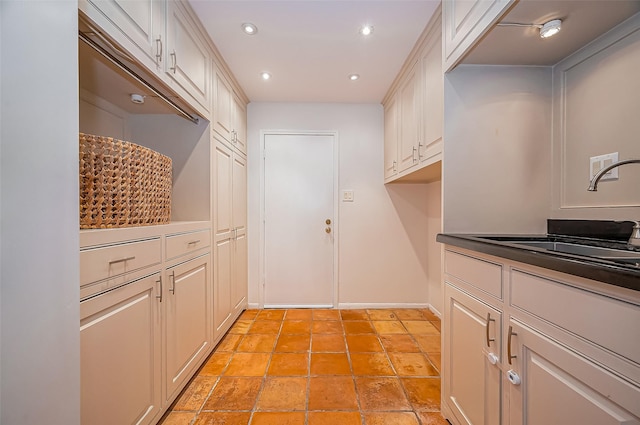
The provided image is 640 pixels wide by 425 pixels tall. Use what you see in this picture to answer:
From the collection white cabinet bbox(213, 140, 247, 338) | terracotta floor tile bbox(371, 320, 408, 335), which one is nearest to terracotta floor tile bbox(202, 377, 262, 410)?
white cabinet bbox(213, 140, 247, 338)

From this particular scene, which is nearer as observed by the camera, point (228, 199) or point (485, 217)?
point (485, 217)

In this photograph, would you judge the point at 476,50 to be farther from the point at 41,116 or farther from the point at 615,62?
the point at 41,116

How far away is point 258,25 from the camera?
1.67m

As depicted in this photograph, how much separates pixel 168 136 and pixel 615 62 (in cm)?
249

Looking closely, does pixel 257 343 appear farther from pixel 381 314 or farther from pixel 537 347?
pixel 537 347

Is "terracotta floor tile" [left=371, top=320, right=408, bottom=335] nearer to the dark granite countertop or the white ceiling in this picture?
the dark granite countertop

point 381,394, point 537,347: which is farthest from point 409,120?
point 381,394

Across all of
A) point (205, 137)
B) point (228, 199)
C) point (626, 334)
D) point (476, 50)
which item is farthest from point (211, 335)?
point (476, 50)

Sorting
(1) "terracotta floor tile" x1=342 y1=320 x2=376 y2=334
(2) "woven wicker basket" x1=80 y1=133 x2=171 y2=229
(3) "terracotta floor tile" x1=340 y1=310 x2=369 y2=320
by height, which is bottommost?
(3) "terracotta floor tile" x1=340 y1=310 x2=369 y2=320

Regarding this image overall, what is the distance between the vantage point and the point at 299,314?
2.68 meters

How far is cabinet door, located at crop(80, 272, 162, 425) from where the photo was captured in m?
0.87

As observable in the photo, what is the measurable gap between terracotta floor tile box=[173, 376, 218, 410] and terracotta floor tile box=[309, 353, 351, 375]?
65cm

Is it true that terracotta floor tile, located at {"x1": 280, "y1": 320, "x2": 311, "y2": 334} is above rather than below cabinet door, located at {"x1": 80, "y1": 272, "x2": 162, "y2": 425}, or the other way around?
below

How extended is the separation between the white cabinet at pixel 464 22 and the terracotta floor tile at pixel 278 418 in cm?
198
